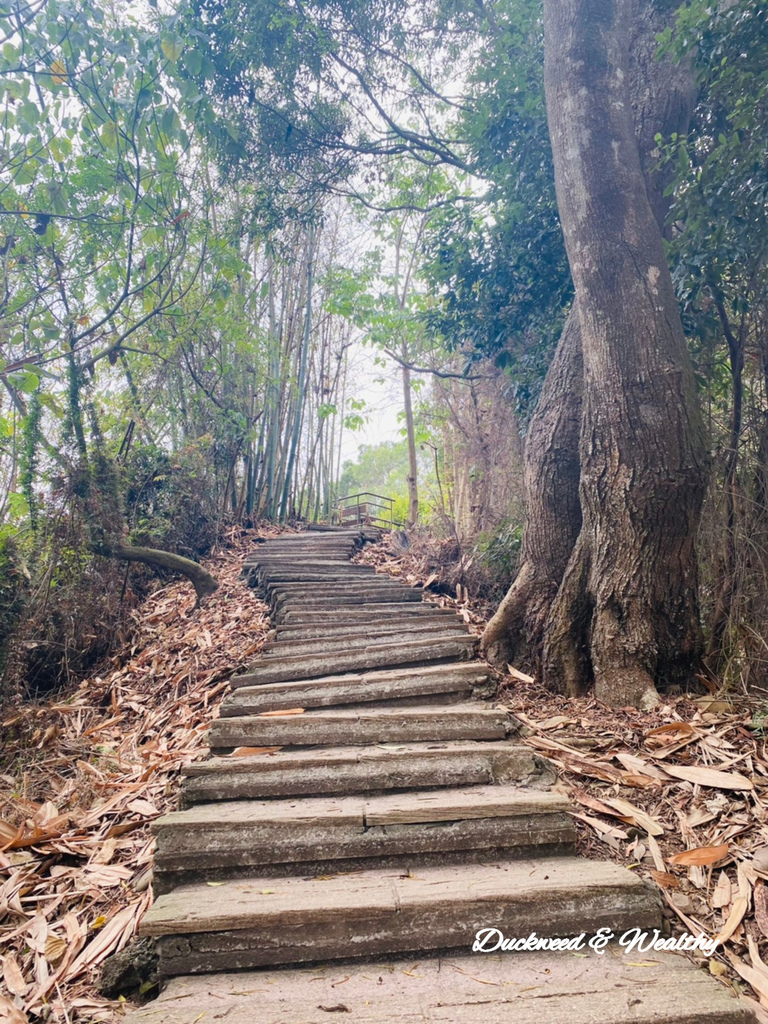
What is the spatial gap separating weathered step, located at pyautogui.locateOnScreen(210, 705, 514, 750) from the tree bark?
9.90ft

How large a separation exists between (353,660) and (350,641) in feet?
1.03

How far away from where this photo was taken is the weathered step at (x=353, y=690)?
3.03 metres

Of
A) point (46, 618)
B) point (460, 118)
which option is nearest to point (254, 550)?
point (46, 618)

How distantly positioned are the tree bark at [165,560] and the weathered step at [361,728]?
9.90 feet

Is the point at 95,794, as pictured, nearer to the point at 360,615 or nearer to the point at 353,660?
the point at 353,660

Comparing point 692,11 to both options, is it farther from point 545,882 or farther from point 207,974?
point 207,974

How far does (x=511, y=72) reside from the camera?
4820 millimetres

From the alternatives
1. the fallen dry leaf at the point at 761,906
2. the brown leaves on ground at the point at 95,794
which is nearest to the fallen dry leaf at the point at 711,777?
the fallen dry leaf at the point at 761,906

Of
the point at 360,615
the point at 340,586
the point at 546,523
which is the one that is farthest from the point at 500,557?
the point at 340,586

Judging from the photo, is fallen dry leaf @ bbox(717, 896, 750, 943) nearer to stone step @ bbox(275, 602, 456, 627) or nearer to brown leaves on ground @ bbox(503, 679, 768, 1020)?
brown leaves on ground @ bbox(503, 679, 768, 1020)

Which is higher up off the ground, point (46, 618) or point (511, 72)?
point (511, 72)

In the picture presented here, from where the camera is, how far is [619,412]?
297 centimetres

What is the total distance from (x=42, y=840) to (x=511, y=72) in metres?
6.42

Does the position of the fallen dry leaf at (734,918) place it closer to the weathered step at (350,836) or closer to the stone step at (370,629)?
the weathered step at (350,836)
